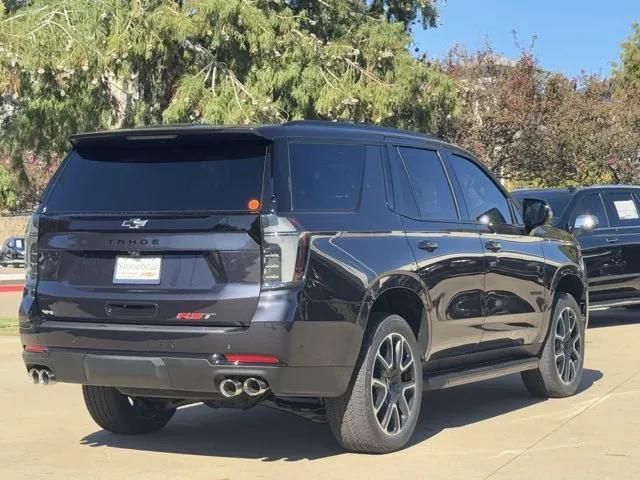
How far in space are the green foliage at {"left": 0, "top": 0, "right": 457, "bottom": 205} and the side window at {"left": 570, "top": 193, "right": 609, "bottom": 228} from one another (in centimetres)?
331

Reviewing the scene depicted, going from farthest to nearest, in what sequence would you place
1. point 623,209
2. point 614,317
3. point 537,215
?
point 614,317 < point 623,209 < point 537,215

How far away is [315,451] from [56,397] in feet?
10.4

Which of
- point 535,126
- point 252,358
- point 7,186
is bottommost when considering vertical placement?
point 252,358

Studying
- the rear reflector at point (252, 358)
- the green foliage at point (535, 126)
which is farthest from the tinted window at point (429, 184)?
the green foliage at point (535, 126)

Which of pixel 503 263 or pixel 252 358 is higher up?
pixel 503 263

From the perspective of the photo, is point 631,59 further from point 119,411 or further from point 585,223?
point 119,411

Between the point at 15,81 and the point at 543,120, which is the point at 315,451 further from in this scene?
the point at 543,120

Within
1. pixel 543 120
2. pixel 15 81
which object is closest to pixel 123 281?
pixel 15 81

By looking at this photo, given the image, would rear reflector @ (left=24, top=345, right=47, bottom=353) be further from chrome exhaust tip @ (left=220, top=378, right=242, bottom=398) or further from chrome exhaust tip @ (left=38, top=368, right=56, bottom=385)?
chrome exhaust tip @ (left=220, top=378, right=242, bottom=398)

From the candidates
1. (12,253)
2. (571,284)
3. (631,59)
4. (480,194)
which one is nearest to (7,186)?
(571,284)

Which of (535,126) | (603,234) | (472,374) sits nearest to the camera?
(472,374)

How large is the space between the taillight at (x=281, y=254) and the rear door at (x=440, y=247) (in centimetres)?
117

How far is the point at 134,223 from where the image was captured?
6262mm

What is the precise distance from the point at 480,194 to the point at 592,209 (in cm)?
638
